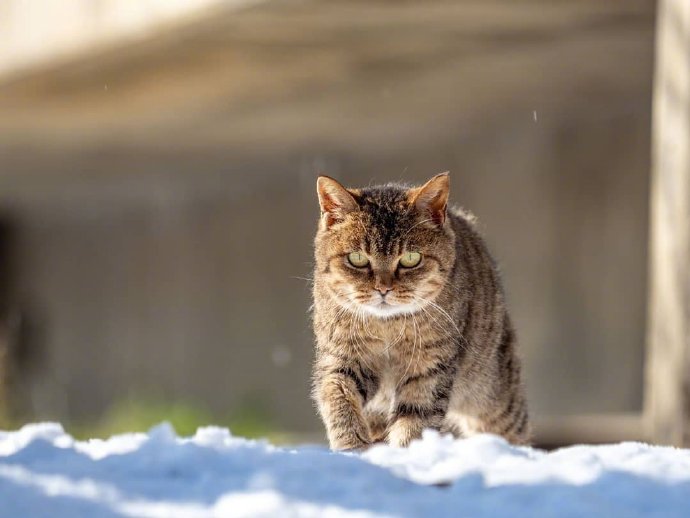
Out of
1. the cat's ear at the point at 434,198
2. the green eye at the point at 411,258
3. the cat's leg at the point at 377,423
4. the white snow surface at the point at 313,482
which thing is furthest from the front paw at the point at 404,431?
the white snow surface at the point at 313,482

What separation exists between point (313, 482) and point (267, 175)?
30.1 feet

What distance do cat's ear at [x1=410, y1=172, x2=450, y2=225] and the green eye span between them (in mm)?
103

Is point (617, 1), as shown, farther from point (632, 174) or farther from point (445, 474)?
point (445, 474)

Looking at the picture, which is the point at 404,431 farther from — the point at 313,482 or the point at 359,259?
the point at 313,482

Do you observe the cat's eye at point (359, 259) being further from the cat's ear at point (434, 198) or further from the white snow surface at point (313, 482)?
the white snow surface at point (313, 482)

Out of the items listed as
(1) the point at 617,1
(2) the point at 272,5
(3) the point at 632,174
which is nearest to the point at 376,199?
(2) the point at 272,5

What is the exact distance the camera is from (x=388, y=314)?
2.98 metres

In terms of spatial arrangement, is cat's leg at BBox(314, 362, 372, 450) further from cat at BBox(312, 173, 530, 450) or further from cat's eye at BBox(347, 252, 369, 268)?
cat's eye at BBox(347, 252, 369, 268)

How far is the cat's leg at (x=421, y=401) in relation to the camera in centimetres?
288

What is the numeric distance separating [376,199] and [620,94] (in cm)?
565

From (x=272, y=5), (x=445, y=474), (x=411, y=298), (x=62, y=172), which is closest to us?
(x=445, y=474)

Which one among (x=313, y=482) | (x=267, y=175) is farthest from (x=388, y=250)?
(x=267, y=175)

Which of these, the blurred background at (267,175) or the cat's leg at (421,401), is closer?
the cat's leg at (421,401)

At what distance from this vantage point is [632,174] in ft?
29.6
